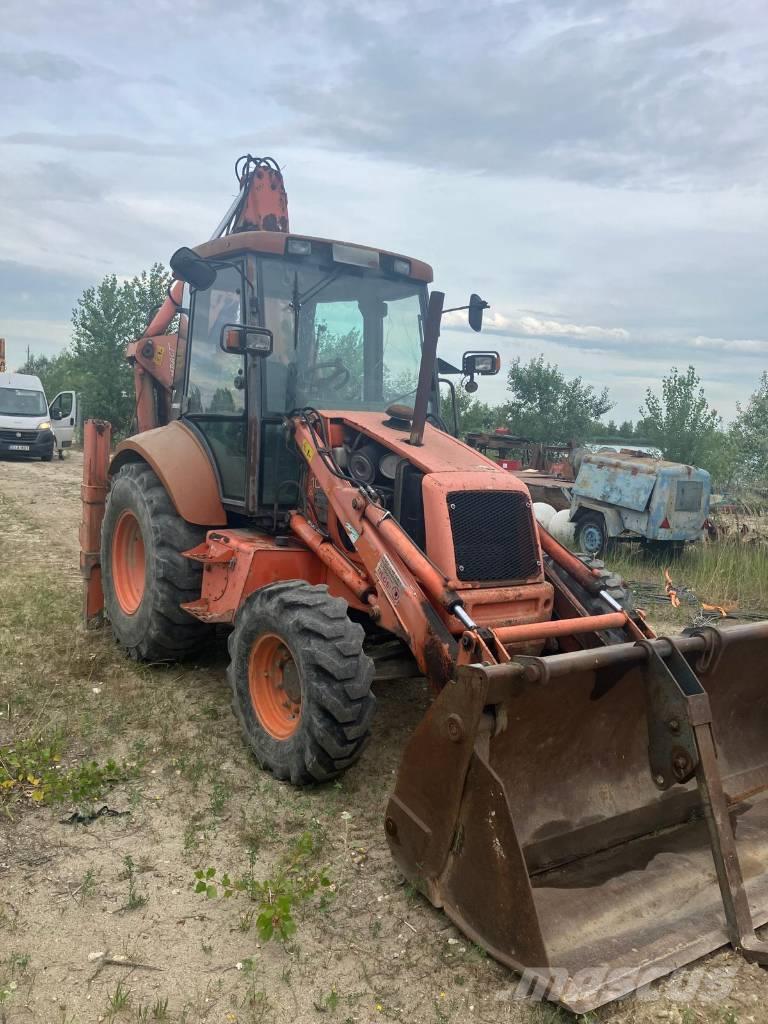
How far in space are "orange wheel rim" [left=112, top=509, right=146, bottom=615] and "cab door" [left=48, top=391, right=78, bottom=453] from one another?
16.6 m

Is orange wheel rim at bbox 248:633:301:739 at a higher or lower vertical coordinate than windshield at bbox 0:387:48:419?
lower

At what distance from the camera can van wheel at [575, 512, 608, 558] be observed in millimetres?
12516

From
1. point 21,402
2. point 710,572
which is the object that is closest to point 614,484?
point 710,572

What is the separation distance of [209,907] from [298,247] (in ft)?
12.1

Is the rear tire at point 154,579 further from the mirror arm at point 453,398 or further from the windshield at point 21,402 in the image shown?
the windshield at point 21,402

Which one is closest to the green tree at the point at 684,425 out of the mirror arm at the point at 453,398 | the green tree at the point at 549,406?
the green tree at the point at 549,406

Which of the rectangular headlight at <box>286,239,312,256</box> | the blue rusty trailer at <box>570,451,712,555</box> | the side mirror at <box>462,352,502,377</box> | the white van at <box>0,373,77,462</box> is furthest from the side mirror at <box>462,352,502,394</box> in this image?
the white van at <box>0,373,77,462</box>

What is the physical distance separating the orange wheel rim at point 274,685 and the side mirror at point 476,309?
264 cm

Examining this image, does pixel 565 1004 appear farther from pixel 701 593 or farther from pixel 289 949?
pixel 701 593

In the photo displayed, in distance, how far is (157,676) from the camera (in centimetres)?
575

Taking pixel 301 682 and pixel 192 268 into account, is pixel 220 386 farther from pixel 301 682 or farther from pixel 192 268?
pixel 301 682

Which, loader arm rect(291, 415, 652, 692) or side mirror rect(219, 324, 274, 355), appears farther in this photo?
side mirror rect(219, 324, 274, 355)

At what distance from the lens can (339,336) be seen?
5.48 meters

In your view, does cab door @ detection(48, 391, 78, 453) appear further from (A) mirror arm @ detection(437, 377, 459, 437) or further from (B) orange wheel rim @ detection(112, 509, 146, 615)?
(A) mirror arm @ detection(437, 377, 459, 437)
